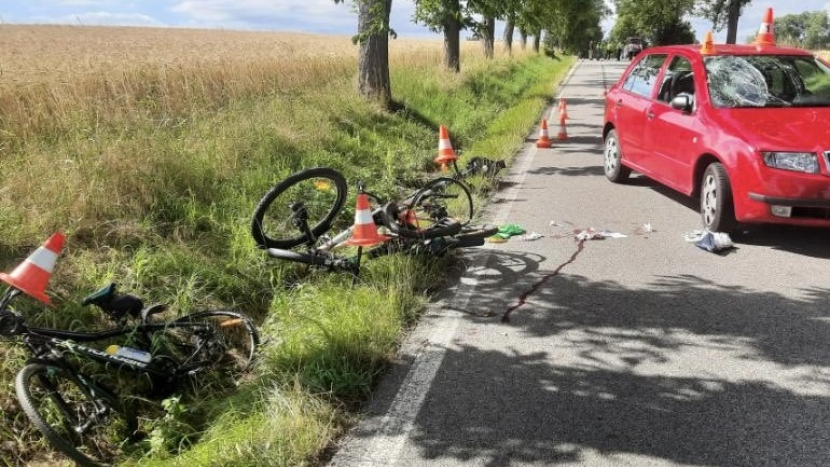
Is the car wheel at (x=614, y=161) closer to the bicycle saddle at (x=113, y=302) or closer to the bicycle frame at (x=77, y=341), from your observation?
the bicycle frame at (x=77, y=341)

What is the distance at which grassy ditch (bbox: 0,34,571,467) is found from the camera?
11.1ft

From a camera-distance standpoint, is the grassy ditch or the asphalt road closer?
the asphalt road

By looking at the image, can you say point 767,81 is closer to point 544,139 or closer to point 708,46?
point 708,46

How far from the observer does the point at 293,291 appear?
4.95m

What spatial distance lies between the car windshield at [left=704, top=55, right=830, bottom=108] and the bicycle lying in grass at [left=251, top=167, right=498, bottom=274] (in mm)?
2834

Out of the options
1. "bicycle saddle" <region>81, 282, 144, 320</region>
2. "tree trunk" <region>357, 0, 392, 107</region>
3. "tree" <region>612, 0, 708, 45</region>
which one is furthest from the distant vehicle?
"bicycle saddle" <region>81, 282, 144, 320</region>

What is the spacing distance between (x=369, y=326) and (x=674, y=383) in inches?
70.9

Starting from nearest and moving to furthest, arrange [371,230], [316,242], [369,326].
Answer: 1. [369,326]
2. [371,230]
3. [316,242]

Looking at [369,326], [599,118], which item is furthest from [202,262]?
[599,118]

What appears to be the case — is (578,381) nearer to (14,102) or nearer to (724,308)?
(724,308)

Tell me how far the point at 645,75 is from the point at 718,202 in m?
2.70

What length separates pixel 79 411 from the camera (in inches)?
139

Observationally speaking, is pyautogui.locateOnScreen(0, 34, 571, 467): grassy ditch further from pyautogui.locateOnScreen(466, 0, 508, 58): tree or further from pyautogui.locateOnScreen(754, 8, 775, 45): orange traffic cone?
pyautogui.locateOnScreen(754, 8, 775, 45): orange traffic cone

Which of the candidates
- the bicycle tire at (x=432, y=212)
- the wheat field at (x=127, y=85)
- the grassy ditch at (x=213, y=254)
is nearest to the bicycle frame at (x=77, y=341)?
the grassy ditch at (x=213, y=254)
